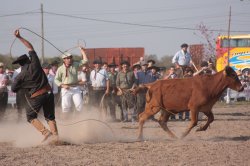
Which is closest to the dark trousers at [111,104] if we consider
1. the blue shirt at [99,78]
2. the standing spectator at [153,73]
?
the blue shirt at [99,78]

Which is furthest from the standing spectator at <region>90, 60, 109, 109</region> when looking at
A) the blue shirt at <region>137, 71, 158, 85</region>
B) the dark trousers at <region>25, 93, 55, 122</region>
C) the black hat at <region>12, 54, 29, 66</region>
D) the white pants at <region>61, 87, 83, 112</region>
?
the black hat at <region>12, 54, 29, 66</region>

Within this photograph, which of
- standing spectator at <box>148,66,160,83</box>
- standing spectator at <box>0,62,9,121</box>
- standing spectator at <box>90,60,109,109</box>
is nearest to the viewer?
standing spectator at <box>0,62,9,121</box>

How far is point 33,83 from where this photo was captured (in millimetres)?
10164

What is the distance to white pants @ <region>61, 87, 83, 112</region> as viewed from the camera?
42.9 feet

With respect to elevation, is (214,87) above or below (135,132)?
above

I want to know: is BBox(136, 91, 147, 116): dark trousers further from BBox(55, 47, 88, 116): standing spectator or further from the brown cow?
the brown cow

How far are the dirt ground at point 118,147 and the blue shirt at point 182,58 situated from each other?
288 cm

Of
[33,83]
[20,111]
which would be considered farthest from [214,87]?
[20,111]

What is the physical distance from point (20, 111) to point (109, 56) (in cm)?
2184

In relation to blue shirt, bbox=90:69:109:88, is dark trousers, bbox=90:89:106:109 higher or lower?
lower

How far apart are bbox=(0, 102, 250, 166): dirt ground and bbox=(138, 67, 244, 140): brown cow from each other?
58 centimetres

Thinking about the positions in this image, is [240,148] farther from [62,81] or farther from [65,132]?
[62,81]

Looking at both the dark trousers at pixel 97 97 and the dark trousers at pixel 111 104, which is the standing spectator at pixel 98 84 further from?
the dark trousers at pixel 111 104

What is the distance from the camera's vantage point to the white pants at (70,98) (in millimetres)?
13078
